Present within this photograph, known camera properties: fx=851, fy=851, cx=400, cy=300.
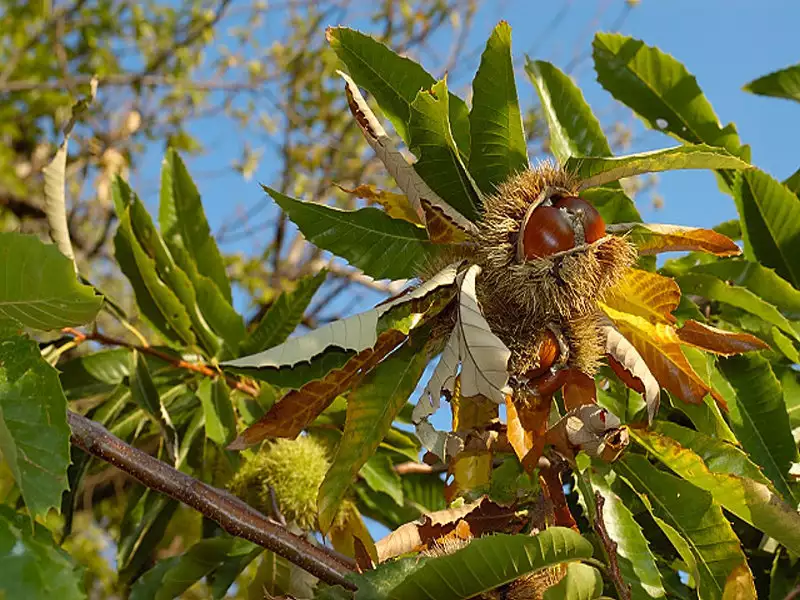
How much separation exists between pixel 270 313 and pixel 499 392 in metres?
0.93

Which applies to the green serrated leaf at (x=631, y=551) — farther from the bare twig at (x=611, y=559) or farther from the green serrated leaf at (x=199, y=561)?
the green serrated leaf at (x=199, y=561)

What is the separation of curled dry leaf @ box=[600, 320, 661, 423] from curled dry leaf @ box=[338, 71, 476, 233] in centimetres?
22

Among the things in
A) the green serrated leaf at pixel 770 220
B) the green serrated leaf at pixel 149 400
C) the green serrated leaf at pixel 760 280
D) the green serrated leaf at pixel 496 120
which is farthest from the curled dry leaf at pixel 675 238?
the green serrated leaf at pixel 149 400

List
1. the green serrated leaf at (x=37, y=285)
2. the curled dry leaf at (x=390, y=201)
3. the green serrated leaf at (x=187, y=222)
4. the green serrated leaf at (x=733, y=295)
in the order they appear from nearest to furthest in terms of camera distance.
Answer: the green serrated leaf at (x=37, y=285), the curled dry leaf at (x=390, y=201), the green serrated leaf at (x=733, y=295), the green serrated leaf at (x=187, y=222)

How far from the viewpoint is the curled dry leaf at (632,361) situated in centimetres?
100

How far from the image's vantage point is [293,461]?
174 cm

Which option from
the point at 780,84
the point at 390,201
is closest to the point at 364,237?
the point at 390,201

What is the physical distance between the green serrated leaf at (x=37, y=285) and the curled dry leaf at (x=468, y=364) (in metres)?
0.39

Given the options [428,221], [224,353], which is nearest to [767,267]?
[428,221]

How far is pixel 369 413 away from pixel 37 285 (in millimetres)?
411

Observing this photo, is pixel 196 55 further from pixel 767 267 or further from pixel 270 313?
pixel 767 267

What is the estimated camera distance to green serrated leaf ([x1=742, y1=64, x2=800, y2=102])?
1646 millimetres

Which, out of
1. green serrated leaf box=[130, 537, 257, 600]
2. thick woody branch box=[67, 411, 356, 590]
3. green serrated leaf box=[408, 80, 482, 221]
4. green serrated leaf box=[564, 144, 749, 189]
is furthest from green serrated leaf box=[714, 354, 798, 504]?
green serrated leaf box=[130, 537, 257, 600]

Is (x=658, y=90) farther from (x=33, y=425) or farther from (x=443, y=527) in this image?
(x=33, y=425)
